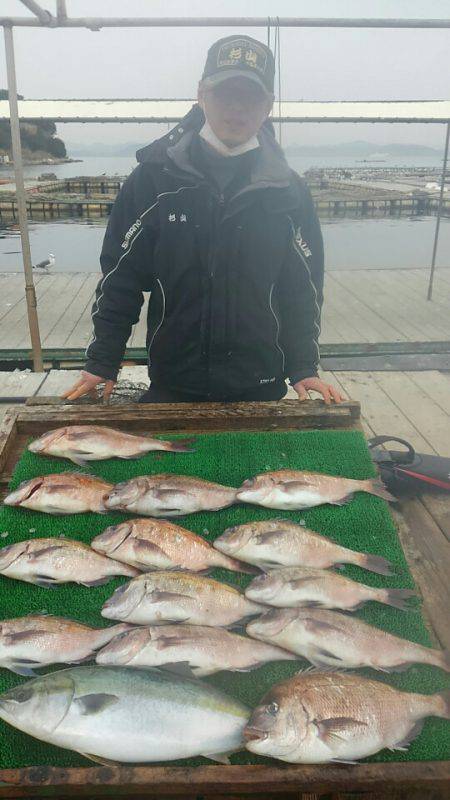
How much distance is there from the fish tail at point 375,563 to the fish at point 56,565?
0.86 metres

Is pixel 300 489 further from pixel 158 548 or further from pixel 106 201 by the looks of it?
pixel 106 201

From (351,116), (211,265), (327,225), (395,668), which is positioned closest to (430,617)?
(395,668)

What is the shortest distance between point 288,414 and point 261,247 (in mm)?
930

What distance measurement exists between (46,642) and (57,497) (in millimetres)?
724

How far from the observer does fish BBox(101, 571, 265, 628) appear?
1.86 metres

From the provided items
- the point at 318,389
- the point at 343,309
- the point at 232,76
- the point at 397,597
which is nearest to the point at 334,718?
the point at 397,597

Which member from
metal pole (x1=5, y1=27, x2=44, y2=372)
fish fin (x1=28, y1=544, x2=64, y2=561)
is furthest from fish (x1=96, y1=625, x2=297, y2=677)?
metal pole (x1=5, y1=27, x2=44, y2=372)

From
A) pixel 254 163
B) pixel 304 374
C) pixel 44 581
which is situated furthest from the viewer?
pixel 304 374

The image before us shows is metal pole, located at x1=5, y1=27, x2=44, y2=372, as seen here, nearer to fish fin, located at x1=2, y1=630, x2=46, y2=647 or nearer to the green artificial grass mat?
the green artificial grass mat

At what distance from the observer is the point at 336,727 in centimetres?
145

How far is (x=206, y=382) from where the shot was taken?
10.6 feet

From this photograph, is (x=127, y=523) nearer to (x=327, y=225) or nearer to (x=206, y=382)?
(x=206, y=382)

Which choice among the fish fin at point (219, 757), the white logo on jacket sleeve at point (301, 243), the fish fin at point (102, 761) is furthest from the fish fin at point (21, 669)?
the white logo on jacket sleeve at point (301, 243)

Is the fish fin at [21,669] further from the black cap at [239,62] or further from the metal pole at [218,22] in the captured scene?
the metal pole at [218,22]
